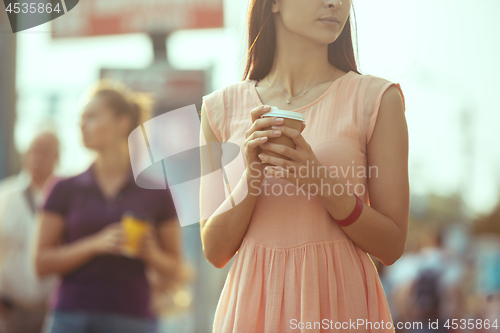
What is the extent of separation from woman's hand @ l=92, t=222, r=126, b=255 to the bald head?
50 cm

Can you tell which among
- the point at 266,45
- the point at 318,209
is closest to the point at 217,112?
the point at 266,45

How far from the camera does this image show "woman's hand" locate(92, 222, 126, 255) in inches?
48.7

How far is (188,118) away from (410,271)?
450 cm

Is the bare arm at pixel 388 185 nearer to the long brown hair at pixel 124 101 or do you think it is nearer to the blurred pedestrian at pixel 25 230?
the long brown hair at pixel 124 101

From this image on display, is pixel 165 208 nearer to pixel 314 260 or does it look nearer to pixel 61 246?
pixel 61 246

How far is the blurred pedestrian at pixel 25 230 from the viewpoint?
1.62 m

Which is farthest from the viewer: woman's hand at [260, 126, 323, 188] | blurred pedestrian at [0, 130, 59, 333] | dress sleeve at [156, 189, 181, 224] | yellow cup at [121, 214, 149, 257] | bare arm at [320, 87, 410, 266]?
blurred pedestrian at [0, 130, 59, 333]

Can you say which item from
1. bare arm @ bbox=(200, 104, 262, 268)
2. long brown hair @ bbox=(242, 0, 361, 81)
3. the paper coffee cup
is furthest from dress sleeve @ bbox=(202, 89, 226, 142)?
the paper coffee cup

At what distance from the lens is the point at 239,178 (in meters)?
1.08

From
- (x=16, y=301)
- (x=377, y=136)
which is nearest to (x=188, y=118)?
(x=377, y=136)

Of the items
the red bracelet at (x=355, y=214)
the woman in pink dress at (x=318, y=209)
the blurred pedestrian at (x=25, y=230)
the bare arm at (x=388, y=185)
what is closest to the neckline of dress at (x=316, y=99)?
the woman in pink dress at (x=318, y=209)

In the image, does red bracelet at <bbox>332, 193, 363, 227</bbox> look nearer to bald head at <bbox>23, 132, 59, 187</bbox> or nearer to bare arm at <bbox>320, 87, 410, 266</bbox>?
bare arm at <bbox>320, 87, 410, 266</bbox>

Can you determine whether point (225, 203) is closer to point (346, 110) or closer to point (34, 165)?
point (346, 110)

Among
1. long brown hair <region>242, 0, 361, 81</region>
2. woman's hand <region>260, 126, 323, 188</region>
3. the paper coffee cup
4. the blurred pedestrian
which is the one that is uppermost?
long brown hair <region>242, 0, 361, 81</region>
